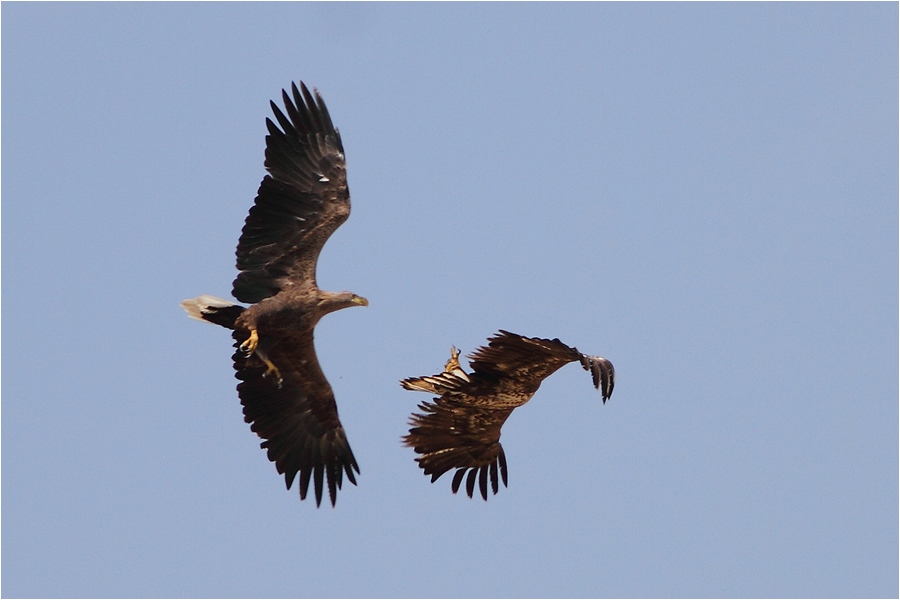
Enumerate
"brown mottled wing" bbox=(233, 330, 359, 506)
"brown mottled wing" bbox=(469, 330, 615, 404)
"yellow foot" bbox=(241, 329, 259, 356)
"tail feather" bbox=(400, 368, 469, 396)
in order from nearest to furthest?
"brown mottled wing" bbox=(469, 330, 615, 404) → "tail feather" bbox=(400, 368, 469, 396) → "yellow foot" bbox=(241, 329, 259, 356) → "brown mottled wing" bbox=(233, 330, 359, 506)

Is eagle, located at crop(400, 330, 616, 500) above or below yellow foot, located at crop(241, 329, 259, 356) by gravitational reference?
below

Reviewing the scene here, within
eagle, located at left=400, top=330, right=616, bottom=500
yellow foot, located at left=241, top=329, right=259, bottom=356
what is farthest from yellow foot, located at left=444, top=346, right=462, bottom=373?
yellow foot, located at left=241, top=329, right=259, bottom=356

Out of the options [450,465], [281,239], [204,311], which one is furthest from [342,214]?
[450,465]

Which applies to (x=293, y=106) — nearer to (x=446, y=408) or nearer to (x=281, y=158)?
(x=281, y=158)

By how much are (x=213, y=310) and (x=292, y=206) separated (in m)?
1.17

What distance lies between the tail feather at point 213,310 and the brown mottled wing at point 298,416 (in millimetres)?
395

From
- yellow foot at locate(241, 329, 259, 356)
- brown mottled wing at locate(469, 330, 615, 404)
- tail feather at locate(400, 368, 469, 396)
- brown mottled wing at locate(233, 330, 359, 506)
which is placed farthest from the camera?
brown mottled wing at locate(233, 330, 359, 506)

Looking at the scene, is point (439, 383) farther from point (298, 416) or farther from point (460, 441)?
point (298, 416)

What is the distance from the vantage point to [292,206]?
13.8 metres

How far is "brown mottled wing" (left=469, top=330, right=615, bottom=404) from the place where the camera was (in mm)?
11156

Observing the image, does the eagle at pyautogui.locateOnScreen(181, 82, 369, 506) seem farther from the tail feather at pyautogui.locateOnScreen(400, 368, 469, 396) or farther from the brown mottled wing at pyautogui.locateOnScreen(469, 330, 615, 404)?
the brown mottled wing at pyautogui.locateOnScreen(469, 330, 615, 404)

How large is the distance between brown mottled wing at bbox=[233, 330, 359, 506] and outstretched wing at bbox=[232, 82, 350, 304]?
2.24 ft

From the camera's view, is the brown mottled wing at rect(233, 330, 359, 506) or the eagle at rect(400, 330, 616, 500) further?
the brown mottled wing at rect(233, 330, 359, 506)

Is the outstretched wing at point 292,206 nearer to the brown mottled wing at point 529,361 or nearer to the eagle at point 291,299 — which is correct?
the eagle at point 291,299
